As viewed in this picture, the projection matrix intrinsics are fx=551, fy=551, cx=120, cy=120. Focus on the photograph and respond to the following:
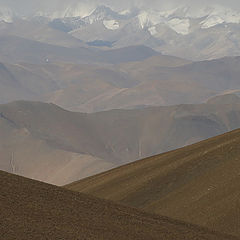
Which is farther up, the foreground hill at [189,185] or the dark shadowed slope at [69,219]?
the foreground hill at [189,185]

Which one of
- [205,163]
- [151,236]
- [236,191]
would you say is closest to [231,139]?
[205,163]

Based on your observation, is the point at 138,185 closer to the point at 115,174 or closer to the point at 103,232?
the point at 115,174

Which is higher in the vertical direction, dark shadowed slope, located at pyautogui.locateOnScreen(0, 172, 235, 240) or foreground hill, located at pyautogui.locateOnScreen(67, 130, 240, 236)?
foreground hill, located at pyautogui.locateOnScreen(67, 130, 240, 236)

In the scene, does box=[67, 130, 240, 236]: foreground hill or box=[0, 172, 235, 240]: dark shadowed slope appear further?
box=[67, 130, 240, 236]: foreground hill

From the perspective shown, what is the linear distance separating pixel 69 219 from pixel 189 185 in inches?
1092

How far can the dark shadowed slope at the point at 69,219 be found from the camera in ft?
63.7

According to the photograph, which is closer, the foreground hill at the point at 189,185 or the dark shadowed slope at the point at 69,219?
the dark shadowed slope at the point at 69,219

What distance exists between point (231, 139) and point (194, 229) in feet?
105

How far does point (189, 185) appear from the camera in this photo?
48.0 metres

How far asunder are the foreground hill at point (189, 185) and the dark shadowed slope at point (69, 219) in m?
11.6

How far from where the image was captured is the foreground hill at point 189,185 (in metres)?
39.2

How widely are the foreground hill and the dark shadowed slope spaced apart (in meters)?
11.6

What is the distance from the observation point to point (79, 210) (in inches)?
915

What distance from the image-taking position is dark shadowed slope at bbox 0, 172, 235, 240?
63.7ft
